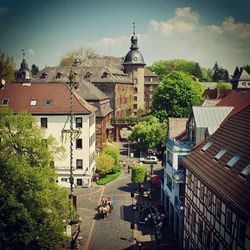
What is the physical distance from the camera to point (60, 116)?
44.5 metres

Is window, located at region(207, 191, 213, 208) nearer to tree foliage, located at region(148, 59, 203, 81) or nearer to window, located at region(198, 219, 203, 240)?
window, located at region(198, 219, 203, 240)

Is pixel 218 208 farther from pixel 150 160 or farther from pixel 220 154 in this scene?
pixel 150 160

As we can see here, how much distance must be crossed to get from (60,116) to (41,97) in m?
3.72

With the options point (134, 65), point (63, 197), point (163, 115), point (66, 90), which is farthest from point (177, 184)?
point (134, 65)

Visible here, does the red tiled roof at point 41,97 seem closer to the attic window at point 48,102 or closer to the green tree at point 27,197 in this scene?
the attic window at point 48,102

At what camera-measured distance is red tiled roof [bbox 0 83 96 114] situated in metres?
44.6

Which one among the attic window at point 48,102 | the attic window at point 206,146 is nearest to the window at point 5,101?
the attic window at point 48,102

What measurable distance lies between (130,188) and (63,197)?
2005 centimetres

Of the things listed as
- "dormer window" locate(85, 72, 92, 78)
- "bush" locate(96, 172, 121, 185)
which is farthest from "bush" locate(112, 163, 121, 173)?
"dormer window" locate(85, 72, 92, 78)

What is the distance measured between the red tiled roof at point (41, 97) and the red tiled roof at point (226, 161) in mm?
20982

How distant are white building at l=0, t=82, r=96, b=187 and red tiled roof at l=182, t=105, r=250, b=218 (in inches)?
799

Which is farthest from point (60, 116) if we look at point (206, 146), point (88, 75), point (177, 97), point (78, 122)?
point (88, 75)

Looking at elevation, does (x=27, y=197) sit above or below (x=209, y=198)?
below

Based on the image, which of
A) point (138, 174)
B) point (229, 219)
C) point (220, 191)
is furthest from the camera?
point (138, 174)
